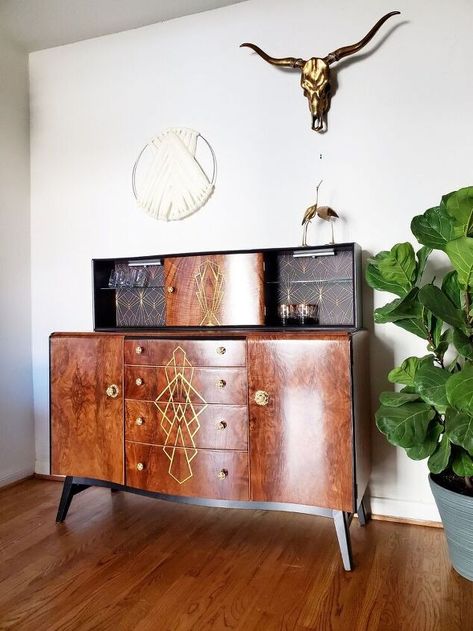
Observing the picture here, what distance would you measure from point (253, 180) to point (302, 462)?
1.41m

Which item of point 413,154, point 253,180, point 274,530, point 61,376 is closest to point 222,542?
point 274,530

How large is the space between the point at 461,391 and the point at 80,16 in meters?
2.64

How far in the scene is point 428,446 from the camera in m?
1.63

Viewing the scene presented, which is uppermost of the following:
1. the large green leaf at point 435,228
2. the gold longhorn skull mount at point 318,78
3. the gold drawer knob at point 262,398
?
the gold longhorn skull mount at point 318,78

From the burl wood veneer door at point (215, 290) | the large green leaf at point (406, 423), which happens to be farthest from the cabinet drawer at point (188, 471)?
the burl wood veneer door at point (215, 290)

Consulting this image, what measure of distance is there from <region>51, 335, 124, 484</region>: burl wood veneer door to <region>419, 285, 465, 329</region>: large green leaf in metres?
1.25

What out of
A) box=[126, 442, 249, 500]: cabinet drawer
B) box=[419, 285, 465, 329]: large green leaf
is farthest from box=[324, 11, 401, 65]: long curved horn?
box=[126, 442, 249, 500]: cabinet drawer

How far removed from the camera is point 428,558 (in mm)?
1787

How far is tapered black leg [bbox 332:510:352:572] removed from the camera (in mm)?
1707

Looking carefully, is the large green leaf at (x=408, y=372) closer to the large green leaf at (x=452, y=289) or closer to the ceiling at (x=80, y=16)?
the large green leaf at (x=452, y=289)

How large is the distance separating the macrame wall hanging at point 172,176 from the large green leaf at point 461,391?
1.58 metres

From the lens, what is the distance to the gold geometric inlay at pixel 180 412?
1.91m

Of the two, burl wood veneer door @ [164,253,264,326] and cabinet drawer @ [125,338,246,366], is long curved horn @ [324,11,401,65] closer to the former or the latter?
burl wood veneer door @ [164,253,264,326]

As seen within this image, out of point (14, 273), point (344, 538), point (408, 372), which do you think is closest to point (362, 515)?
point (344, 538)
